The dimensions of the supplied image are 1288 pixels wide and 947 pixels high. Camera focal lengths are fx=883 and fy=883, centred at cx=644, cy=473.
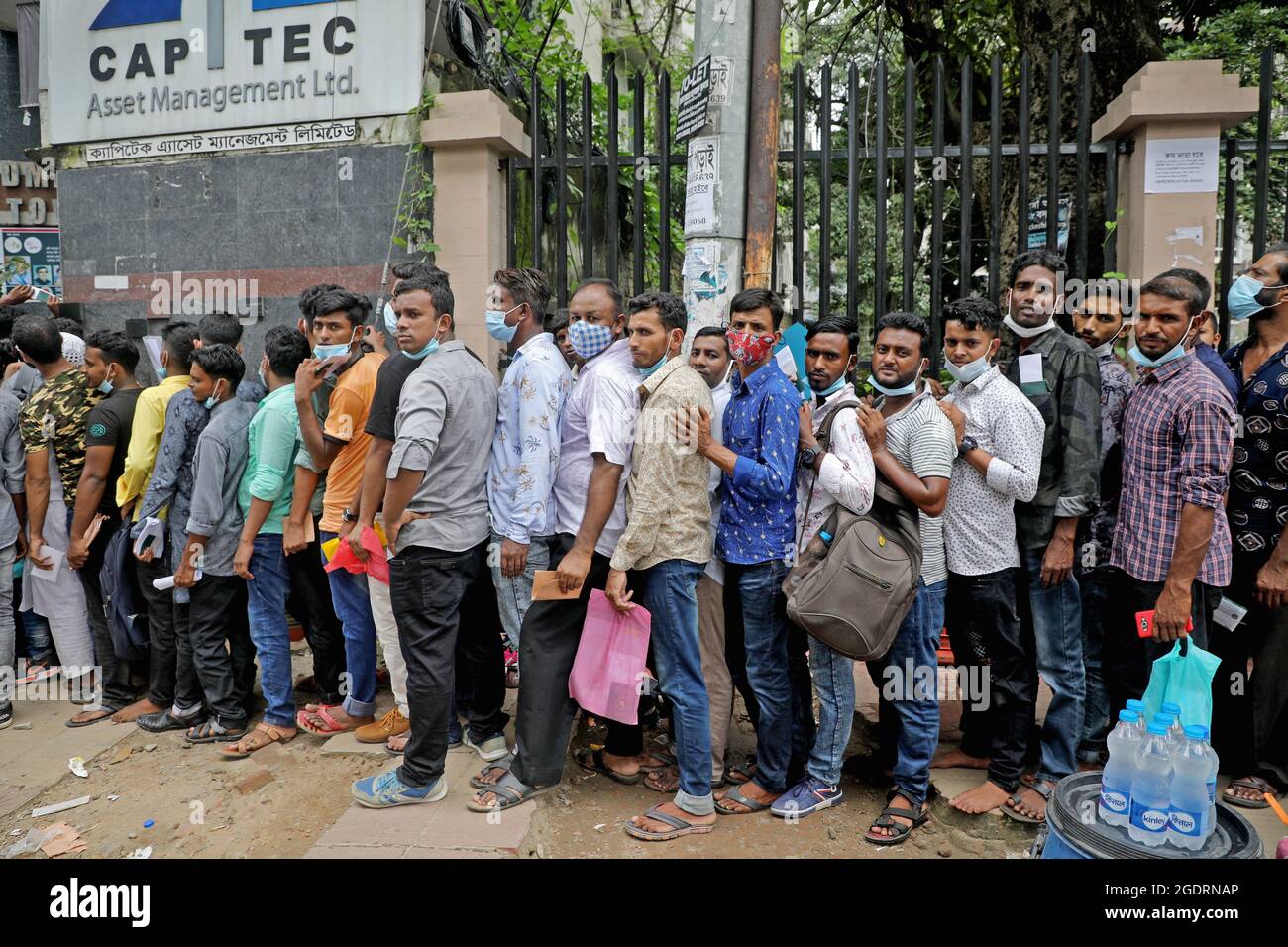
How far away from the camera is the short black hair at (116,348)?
4816mm

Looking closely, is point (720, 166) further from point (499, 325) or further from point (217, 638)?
point (217, 638)

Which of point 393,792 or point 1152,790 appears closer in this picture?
point 1152,790

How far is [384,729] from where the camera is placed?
420 cm

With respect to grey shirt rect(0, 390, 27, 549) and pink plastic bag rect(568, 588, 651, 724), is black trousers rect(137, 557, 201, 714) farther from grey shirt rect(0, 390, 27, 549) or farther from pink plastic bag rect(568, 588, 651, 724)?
pink plastic bag rect(568, 588, 651, 724)

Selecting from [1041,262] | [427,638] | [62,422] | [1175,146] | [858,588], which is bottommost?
[427,638]

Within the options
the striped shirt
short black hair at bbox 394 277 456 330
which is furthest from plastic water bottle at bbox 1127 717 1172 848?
short black hair at bbox 394 277 456 330

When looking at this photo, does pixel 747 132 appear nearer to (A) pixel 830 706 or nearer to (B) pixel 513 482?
(B) pixel 513 482

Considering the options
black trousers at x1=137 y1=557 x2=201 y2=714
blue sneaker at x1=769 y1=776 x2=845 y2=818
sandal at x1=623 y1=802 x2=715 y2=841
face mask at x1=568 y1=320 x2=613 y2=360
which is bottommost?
sandal at x1=623 y1=802 x2=715 y2=841

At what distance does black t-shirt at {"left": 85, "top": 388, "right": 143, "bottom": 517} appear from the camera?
15.2ft

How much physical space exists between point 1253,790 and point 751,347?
105 inches

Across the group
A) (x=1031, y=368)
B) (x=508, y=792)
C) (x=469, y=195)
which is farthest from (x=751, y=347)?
(x=469, y=195)

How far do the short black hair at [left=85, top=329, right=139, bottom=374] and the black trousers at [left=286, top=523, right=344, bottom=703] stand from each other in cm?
154
